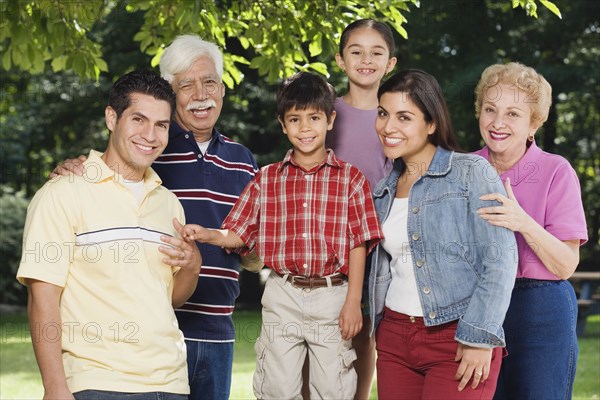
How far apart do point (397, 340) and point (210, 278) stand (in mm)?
1142

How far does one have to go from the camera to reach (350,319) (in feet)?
12.6

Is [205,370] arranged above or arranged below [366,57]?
below

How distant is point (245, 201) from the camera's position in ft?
13.3

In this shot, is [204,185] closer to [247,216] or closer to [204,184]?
[204,184]

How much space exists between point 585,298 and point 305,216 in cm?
1063

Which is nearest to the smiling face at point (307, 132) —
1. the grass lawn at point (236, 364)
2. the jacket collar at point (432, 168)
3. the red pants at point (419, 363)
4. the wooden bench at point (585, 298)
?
the jacket collar at point (432, 168)

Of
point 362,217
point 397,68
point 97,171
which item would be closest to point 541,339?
point 362,217

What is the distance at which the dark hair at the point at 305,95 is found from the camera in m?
4.00

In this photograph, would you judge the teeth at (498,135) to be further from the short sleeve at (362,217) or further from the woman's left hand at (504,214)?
the short sleeve at (362,217)

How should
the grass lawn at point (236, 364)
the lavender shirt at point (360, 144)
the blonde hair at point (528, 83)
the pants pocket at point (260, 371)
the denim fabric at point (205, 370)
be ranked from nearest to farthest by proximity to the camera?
the blonde hair at point (528, 83)
the pants pocket at point (260, 371)
the denim fabric at point (205, 370)
the lavender shirt at point (360, 144)
the grass lawn at point (236, 364)

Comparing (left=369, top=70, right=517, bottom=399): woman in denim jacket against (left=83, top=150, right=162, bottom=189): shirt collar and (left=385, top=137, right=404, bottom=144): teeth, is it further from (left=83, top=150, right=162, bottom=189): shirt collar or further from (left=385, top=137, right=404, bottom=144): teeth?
(left=83, top=150, right=162, bottom=189): shirt collar

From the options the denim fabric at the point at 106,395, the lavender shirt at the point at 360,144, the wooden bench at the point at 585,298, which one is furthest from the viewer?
the wooden bench at the point at 585,298

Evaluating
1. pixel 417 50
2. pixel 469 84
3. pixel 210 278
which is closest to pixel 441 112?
pixel 210 278

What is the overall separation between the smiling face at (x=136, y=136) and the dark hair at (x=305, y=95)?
651 mm
